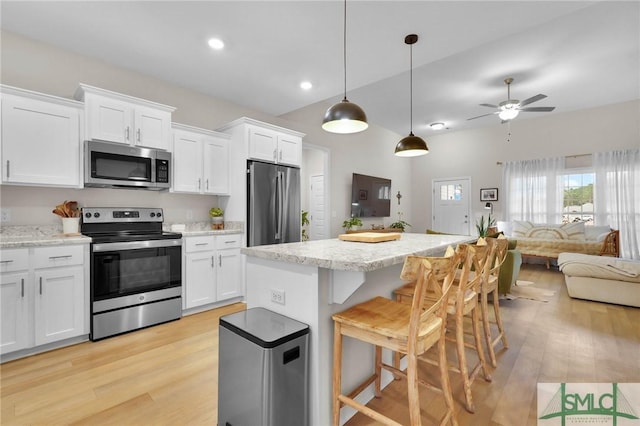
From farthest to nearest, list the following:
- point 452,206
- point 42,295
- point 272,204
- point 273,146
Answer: point 452,206 < point 273,146 < point 272,204 < point 42,295

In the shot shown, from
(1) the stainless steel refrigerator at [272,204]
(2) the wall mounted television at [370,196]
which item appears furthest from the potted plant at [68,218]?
(2) the wall mounted television at [370,196]

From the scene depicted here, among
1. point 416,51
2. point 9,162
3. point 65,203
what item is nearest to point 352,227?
point 416,51

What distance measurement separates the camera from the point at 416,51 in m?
3.02

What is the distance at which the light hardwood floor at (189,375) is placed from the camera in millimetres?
1665

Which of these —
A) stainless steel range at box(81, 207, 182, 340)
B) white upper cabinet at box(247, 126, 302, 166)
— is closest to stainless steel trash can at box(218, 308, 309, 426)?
stainless steel range at box(81, 207, 182, 340)

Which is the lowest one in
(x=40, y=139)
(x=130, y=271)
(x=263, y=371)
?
(x=263, y=371)

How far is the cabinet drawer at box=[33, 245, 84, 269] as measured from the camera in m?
2.33

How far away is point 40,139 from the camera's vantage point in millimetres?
2518

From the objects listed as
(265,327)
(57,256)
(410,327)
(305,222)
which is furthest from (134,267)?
(305,222)

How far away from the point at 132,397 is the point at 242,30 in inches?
117

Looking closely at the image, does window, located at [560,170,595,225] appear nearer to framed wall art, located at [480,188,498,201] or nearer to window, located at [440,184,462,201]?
framed wall art, located at [480,188,498,201]

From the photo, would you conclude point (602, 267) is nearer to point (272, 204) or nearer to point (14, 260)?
point (272, 204)

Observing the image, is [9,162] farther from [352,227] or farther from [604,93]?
[604,93]

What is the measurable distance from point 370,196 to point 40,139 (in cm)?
536
